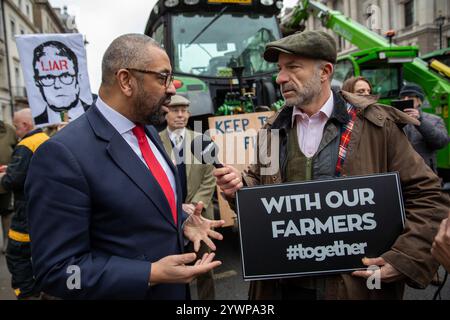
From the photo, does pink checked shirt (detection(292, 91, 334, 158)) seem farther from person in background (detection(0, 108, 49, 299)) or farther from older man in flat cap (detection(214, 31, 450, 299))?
person in background (detection(0, 108, 49, 299))

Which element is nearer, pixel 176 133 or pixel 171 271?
pixel 171 271

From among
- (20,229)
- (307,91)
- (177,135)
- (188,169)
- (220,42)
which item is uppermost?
(220,42)

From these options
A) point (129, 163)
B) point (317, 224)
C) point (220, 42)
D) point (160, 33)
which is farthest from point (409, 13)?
point (129, 163)

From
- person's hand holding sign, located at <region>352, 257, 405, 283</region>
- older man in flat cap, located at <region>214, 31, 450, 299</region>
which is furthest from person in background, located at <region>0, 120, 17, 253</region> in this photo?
person's hand holding sign, located at <region>352, 257, 405, 283</region>

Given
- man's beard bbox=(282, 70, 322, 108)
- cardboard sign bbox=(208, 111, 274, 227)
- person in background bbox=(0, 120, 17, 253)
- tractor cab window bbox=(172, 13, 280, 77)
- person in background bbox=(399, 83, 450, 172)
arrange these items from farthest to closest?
tractor cab window bbox=(172, 13, 280, 77) → person in background bbox=(0, 120, 17, 253) → cardboard sign bbox=(208, 111, 274, 227) → person in background bbox=(399, 83, 450, 172) → man's beard bbox=(282, 70, 322, 108)

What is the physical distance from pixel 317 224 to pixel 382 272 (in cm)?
35

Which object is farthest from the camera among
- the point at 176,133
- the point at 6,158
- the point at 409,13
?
the point at 409,13

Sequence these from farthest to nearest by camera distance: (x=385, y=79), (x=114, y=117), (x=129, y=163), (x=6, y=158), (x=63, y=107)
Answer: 1. (x=385, y=79)
2. (x=6, y=158)
3. (x=63, y=107)
4. (x=114, y=117)
5. (x=129, y=163)

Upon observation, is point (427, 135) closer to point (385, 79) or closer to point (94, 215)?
point (94, 215)

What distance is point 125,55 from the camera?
63.4 inches

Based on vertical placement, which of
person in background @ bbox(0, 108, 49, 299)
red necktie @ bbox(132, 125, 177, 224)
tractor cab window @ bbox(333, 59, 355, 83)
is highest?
tractor cab window @ bbox(333, 59, 355, 83)

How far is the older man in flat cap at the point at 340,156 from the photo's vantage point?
1.65 meters

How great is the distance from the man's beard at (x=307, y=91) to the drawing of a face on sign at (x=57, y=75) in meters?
2.93

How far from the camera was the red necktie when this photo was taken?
5.54ft
